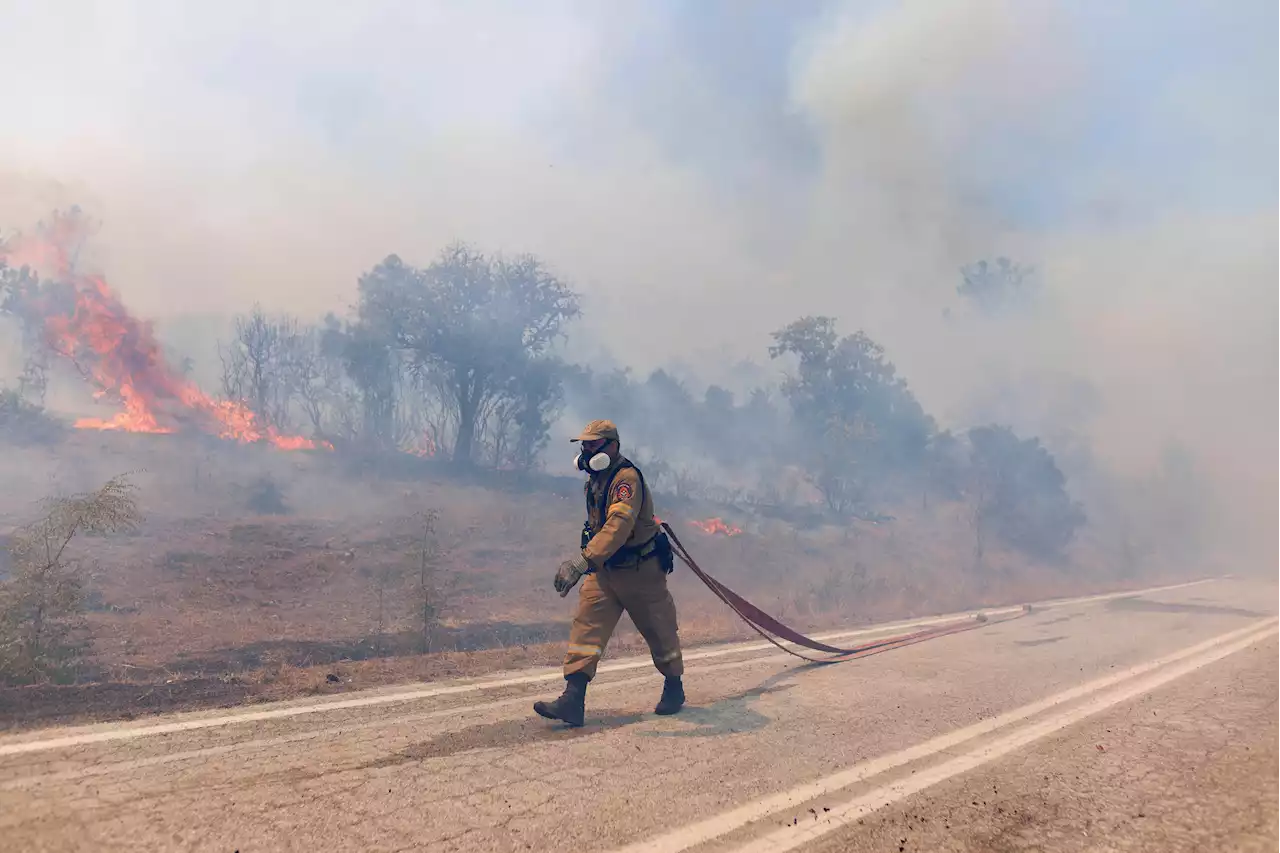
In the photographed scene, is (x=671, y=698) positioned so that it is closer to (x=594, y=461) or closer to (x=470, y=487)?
(x=594, y=461)

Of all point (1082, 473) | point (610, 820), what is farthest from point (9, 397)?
point (1082, 473)

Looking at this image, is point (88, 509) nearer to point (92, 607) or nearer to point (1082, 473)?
point (92, 607)

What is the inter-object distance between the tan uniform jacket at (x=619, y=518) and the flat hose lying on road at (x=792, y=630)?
197 mm

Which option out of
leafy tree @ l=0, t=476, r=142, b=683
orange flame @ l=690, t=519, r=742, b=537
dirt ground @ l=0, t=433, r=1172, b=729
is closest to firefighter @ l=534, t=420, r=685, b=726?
dirt ground @ l=0, t=433, r=1172, b=729

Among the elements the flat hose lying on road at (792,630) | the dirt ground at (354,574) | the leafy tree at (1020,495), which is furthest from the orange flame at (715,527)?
the flat hose lying on road at (792,630)

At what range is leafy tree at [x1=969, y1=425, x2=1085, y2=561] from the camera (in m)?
Result: 33.0

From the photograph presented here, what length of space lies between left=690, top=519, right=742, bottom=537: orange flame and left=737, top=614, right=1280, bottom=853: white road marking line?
19586 mm

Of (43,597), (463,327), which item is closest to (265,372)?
→ (463,327)

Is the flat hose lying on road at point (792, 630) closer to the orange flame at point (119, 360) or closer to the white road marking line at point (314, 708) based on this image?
the white road marking line at point (314, 708)

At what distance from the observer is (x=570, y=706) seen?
16.1 ft

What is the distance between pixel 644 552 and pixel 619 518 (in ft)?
1.30

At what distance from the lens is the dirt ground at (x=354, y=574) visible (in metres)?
7.10

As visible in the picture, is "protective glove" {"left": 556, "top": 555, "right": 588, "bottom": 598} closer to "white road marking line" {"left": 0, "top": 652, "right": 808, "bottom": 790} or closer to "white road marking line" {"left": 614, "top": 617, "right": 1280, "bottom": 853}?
"white road marking line" {"left": 0, "top": 652, "right": 808, "bottom": 790}

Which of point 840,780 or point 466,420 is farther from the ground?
point 466,420
